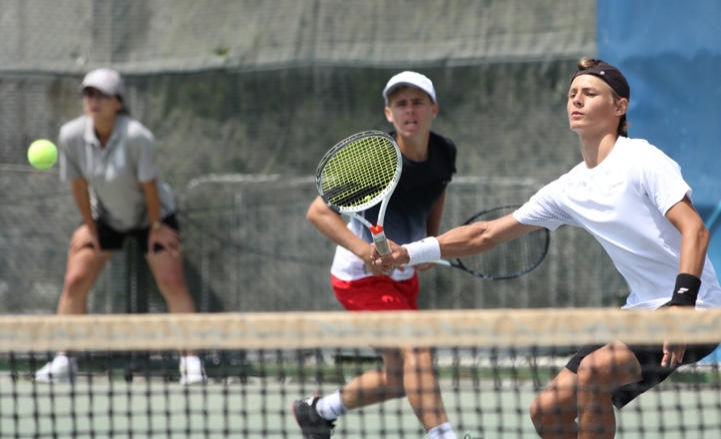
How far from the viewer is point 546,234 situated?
13.8 feet

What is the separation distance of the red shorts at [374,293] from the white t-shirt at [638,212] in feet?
2.93

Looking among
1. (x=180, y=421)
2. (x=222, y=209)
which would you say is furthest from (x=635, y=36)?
(x=180, y=421)

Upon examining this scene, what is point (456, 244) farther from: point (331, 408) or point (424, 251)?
point (331, 408)

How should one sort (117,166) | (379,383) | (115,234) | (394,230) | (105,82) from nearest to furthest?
(379,383) < (394,230) < (105,82) < (117,166) < (115,234)

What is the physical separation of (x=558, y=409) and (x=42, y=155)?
11.1ft

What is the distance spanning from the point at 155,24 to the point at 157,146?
59cm

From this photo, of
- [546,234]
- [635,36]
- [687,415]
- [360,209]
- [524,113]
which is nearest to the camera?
[360,209]

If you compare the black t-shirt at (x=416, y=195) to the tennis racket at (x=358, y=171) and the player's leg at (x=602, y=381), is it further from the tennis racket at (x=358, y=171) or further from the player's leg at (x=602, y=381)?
the player's leg at (x=602, y=381)

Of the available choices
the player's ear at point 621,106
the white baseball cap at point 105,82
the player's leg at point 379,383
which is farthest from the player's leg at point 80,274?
the player's ear at point 621,106

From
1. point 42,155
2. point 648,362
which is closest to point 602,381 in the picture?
point 648,362

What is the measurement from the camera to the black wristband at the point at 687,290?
2980 millimetres

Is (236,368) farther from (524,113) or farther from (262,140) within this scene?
(524,113)

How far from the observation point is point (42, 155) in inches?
229

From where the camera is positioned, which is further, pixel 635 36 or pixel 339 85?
pixel 339 85
